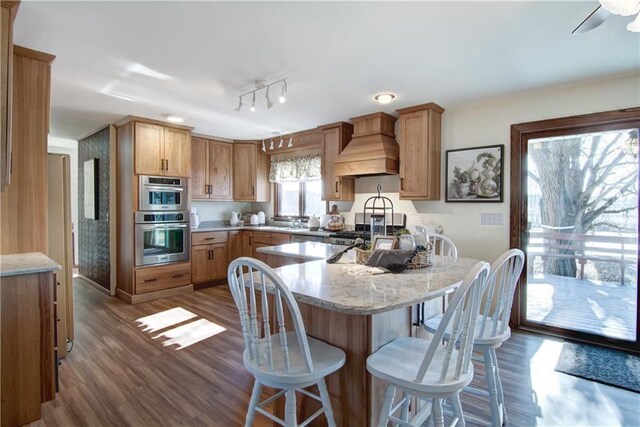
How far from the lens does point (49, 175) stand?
269cm

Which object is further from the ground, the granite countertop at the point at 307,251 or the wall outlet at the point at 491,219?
the wall outlet at the point at 491,219

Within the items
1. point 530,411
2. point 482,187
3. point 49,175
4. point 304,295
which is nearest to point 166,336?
point 49,175

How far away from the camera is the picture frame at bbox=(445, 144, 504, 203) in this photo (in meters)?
3.44

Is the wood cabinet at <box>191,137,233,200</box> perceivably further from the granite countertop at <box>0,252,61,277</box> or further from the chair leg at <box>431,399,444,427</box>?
the chair leg at <box>431,399,444,427</box>

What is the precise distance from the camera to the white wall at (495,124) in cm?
291

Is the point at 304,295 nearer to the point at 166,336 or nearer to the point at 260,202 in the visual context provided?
the point at 166,336

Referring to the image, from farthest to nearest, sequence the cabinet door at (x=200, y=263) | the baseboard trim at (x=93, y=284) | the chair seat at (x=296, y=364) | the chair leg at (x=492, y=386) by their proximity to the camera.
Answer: the cabinet door at (x=200, y=263) → the baseboard trim at (x=93, y=284) → the chair leg at (x=492, y=386) → the chair seat at (x=296, y=364)

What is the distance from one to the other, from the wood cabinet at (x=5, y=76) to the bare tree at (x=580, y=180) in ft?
13.5

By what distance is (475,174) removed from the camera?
3.57 meters

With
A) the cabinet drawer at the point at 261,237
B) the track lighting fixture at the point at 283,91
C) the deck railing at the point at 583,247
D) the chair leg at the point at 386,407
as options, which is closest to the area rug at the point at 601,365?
the deck railing at the point at 583,247

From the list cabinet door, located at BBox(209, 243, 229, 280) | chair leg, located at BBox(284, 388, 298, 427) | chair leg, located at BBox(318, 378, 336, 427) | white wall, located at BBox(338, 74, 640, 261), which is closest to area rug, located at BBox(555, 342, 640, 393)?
white wall, located at BBox(338, 74, 640, 261)

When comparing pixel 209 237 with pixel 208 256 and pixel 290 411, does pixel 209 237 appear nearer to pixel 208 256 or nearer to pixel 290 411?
pixel 208 256

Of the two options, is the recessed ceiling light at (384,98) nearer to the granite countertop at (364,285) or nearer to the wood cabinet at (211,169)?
the granite countertop at (364,285)

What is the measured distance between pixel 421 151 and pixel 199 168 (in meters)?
3.34
